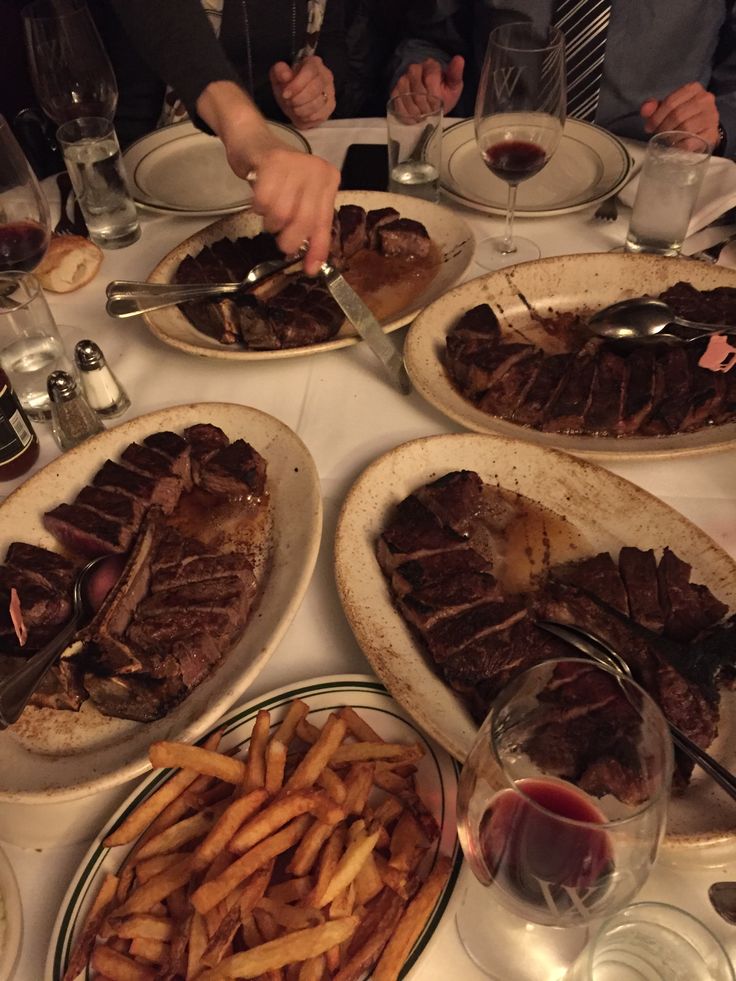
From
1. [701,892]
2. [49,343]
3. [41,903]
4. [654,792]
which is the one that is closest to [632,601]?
[701,892]

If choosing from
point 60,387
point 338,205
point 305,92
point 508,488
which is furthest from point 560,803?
point 305,92

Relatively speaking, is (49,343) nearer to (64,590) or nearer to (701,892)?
(64,590)

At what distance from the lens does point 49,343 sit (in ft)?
9.16

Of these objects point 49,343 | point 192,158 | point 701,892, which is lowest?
point 701,892

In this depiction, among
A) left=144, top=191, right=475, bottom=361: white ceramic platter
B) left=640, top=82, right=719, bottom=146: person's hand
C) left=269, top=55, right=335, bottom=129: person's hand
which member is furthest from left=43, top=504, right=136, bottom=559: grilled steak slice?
left=640, top=82, right=719, bottom=146: person's hand

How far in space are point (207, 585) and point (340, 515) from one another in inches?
17.7

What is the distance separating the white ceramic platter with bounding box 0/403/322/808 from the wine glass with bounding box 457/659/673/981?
0.74 m

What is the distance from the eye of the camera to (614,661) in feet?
5.86

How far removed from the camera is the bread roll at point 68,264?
10.4 ft

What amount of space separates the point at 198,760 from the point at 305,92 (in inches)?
139

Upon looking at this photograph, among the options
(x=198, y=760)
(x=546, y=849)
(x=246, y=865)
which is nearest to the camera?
(x=546, y=849)

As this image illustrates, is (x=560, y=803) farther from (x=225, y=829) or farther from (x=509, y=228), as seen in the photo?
(x=509, y=228)

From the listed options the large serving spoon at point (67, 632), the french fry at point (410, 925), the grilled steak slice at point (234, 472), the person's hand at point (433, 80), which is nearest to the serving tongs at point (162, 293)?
the grilled steak slice at point (234, 472)

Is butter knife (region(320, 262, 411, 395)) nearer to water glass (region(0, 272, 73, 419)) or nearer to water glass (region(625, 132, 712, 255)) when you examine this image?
water glass (region(0, 272, 73, 419))
